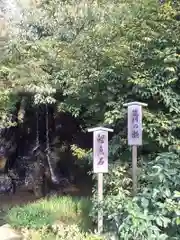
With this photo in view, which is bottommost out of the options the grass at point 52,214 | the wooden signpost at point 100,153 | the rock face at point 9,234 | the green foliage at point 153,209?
the rock face at point 9,234

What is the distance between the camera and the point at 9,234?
555 centimetres

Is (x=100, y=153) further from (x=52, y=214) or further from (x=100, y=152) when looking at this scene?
(x=52, y=214)

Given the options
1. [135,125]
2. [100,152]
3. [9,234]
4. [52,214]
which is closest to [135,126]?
[135,125]

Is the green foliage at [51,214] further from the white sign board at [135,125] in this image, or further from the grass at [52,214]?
the white sign board at [135,125]

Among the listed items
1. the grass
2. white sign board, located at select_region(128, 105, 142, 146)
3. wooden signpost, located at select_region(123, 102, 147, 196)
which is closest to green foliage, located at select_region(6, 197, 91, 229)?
the grass

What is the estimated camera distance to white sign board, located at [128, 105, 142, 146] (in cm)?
523

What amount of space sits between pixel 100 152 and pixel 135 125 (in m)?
0.67

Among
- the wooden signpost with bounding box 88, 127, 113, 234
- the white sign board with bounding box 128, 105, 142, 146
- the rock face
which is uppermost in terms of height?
the white sign board with bounding box 128, 105, 142, 146

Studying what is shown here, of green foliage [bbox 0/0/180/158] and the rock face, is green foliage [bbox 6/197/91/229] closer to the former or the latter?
the rock face

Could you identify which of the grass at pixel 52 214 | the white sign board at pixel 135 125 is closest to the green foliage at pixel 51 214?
the grass at pixel 52 214

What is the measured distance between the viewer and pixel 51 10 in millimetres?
9211

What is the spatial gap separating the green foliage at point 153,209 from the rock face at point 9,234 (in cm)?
172

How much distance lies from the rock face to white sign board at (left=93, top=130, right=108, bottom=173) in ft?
5.57

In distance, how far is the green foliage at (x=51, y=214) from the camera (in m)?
5.72
